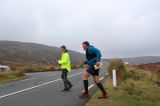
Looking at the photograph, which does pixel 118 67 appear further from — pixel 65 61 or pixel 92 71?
pixel 92 71

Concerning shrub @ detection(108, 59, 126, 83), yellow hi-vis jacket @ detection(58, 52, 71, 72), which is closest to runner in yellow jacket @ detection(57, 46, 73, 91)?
yellow hi-vis jacket @ detection(58, 52, 71, 72)

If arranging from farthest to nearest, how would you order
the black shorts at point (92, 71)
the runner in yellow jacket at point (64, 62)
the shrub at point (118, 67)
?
the shrub at point (118, 67)
the runner in yellow jacket at point (64, 62)
the black shorts at point (92, 71)

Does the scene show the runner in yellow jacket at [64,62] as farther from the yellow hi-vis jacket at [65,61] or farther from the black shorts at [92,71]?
the black shorts at [92,71]

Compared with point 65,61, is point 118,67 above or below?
below

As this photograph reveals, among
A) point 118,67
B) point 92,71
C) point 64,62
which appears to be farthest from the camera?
point 118,67

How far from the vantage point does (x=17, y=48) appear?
13725 centimetres

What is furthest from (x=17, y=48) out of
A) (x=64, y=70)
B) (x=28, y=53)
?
(x=64, y=70)

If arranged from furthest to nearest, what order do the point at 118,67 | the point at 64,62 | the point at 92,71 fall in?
the point at 118,67
the point at 64,62
the point at 92,71

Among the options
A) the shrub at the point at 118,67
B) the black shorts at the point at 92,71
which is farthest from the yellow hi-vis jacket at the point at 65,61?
the shrub at the point at 118,67

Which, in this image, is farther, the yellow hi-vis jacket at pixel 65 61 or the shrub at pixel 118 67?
the shrub at pixel 118 67

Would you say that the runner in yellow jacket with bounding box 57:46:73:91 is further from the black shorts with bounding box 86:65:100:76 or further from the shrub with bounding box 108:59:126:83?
the shrub with bounding box 108:59:126:83

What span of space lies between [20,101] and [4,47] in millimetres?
120325

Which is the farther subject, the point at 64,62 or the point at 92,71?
the point at 64,62

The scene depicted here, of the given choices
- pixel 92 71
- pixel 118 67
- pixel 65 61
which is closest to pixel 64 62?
pixel 65 61
